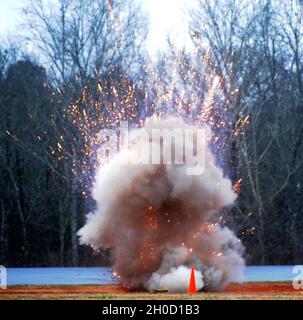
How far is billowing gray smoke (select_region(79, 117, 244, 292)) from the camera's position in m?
24.5

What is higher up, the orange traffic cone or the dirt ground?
the orange traffic cone

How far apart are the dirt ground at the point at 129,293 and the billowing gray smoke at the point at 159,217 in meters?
0.76

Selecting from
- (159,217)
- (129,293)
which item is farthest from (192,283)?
(159,217)

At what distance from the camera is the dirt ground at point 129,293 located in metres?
22.2

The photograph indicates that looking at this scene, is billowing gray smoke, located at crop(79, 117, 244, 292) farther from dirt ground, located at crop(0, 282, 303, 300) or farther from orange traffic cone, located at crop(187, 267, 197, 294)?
dirt ground, located at crop(0, 282, 303, 300)

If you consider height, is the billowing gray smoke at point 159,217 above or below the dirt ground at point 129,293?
above

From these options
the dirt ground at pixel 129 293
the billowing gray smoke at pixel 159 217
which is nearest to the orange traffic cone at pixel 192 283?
the dirt ground at pixel 129 293

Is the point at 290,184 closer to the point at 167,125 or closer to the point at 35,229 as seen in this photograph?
the point at 35,229

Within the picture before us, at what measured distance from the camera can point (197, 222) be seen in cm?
2539

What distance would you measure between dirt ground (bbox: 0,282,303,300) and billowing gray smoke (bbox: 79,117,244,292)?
2.49 feet

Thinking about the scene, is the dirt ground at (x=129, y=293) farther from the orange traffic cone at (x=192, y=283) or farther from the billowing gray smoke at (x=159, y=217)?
the billowing gray smoke at (x=159, y=217)

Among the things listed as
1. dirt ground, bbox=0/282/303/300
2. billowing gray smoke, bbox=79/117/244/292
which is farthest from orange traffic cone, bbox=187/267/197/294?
billowing gray smoke, bbox=79/117/244/292

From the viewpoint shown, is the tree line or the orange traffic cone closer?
the orange traffic cone

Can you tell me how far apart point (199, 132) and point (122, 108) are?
9.82 metres
